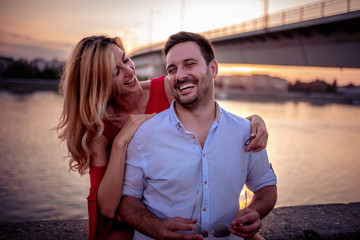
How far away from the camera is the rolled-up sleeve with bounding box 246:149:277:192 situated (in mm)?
2510

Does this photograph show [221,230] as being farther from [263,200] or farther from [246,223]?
[263,200]

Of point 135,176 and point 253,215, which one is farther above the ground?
point 135,176

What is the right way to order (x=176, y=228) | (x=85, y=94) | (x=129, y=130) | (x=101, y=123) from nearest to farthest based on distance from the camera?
(x=176, y=228) → (x=129, y=130) → (x=101, y=123) → (x=85, y=94)

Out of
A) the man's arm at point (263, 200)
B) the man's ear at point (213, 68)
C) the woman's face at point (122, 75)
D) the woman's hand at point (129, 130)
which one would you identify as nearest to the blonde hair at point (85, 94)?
the woman's face at point (122, 75)

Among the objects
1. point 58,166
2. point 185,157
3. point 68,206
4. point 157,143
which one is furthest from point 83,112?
point 58,166

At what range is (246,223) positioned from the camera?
86.6 inches

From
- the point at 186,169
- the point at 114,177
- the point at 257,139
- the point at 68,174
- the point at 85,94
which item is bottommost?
the point at 68,174

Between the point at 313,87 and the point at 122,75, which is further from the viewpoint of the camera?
the point at 313,87

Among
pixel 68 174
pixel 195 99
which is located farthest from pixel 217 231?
pixel 68 174

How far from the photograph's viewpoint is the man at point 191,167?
7.39 ft

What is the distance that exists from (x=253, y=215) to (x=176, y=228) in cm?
56

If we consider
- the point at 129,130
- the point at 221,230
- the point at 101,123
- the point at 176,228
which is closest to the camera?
the point at 176,228

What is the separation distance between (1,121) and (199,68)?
56.2 ft

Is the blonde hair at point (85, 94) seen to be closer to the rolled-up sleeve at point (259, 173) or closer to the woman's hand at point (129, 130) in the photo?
the woman's hand at point (129, 130)
